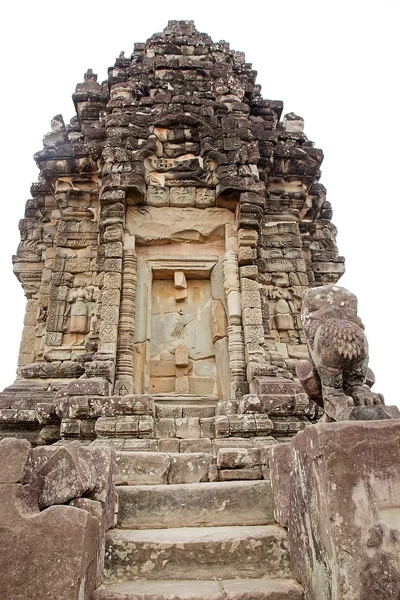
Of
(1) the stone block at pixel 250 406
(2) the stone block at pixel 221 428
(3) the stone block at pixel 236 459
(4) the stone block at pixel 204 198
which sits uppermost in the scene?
(4) the stone block at pixel 204 198

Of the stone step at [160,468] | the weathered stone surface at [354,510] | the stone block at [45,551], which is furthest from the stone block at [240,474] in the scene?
the stone block at [45,551]

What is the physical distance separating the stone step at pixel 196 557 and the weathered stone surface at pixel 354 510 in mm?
477

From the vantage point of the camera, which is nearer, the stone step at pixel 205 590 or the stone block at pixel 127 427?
the stone step at pixel 205 590

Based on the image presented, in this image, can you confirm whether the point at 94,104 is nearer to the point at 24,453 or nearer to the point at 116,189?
the point at 116,189

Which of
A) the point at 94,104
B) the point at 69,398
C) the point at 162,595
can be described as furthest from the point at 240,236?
the point at 162,595

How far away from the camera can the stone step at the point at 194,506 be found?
3.23 m

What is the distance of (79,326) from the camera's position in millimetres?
7605

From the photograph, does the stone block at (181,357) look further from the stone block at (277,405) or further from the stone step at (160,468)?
the stone step at (160,468)

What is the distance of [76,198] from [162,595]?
7862 mm

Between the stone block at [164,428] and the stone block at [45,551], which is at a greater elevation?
the stone block at [164,428]

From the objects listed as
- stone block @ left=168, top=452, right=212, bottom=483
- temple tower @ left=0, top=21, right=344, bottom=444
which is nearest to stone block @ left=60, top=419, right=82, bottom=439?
temple tower @ left=0, top=21, right=344, bottom=444

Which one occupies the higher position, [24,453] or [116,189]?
[116,189]

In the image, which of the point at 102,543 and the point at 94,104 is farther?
the point at 94,104

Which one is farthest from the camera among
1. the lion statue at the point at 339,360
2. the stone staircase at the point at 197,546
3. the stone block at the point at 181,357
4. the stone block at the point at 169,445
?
the stone block at the point at 181,357
